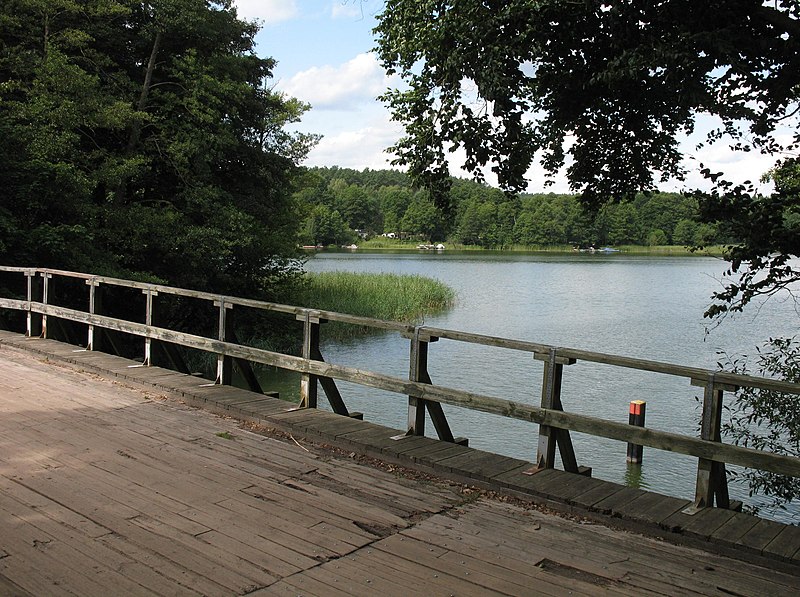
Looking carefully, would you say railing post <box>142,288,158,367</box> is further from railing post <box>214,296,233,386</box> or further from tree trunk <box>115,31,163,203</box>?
tree trunk <box>115,31,163,203</box>

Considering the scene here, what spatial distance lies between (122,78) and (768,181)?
1579cm

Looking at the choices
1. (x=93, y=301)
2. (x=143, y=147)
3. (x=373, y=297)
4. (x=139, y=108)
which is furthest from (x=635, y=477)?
(x=373, y=297)

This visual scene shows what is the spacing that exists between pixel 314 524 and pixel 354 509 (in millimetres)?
324

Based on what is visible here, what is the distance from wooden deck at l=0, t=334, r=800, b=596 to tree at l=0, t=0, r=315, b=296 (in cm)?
1042

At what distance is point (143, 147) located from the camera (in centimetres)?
1950

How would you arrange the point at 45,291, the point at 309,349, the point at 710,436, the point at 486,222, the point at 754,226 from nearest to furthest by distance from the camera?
the point at 710,436 < the point at 309,349 < the point at 754,226 < the point at 45,291 < the point at 486,222

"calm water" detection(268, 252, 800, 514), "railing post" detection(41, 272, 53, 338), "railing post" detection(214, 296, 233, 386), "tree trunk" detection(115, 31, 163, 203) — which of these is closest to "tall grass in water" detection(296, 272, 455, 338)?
"calm water" detection(268, 252, 800, 514)

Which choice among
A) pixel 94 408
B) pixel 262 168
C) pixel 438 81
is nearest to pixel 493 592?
pixel 94 408

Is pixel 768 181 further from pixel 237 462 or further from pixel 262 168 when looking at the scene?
pixel 262 168

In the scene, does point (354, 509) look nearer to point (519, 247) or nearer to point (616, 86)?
point (616, 86)

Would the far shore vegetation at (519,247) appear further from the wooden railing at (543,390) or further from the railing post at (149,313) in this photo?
the wooden railing at (543,390)

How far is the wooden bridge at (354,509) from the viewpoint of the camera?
11.2 ft

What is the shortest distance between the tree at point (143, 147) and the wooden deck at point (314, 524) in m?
10.4

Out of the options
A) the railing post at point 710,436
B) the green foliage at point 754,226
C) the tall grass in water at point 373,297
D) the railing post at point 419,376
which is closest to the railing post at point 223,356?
the railing post at point 419,376
